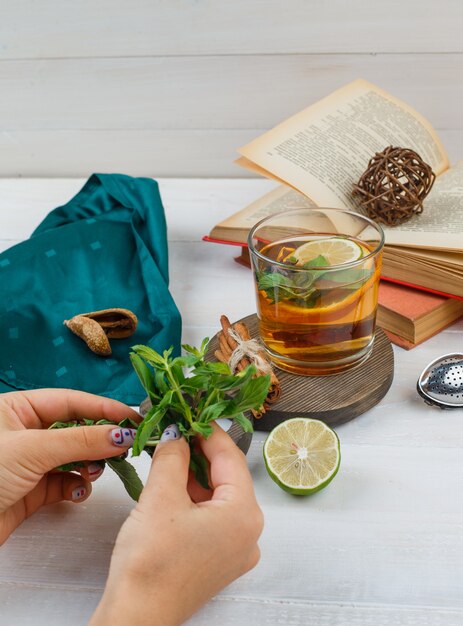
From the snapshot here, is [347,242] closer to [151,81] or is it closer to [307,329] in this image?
[307,329]

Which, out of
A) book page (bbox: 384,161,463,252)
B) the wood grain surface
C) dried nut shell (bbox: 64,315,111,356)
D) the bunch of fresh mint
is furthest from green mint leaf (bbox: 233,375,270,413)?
the wood grain surface

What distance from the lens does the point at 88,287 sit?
1061 mm

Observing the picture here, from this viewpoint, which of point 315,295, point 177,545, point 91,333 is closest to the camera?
point 177,545

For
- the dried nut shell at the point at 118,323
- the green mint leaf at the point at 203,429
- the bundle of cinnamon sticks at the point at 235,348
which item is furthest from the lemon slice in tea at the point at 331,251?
the green mint leaf at the point at 203,429

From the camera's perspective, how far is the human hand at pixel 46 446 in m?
0.64

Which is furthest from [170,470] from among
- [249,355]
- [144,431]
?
[249,355]

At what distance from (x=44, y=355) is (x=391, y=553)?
48cm

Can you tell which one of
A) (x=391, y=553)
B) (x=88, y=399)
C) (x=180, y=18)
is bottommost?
(x=391, y=553)

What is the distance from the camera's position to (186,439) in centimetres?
63

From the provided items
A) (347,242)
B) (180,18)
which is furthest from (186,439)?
(180,18)

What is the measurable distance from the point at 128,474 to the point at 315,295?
28cm

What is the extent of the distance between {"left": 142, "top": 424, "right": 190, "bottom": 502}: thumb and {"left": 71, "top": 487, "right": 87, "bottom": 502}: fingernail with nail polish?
0.49 feet

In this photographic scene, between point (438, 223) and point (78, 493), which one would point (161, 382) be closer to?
point (78, 493)

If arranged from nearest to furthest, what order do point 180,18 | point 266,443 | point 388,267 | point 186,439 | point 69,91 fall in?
1. point 186,439
2. point 266,443
3. point 388,267
4. point 180,18
5. point 69,91
